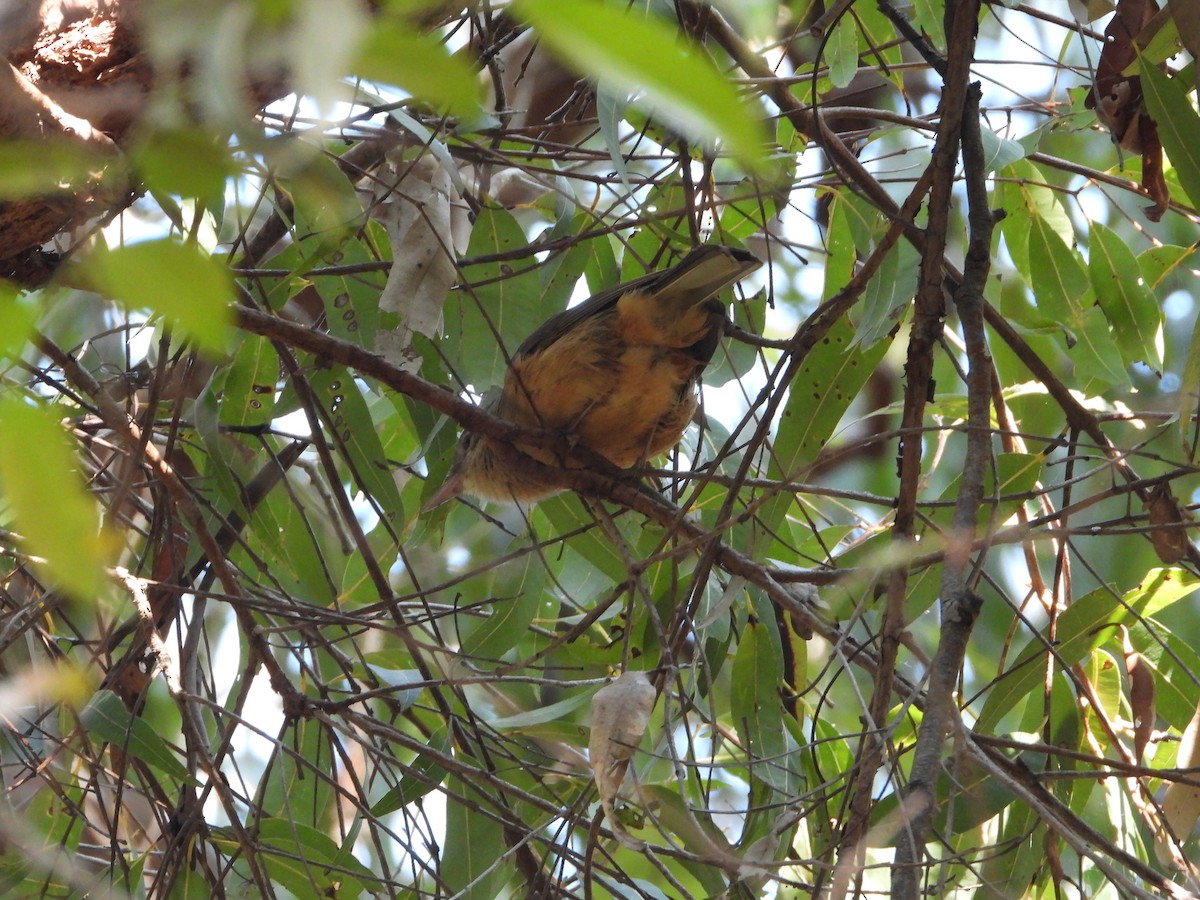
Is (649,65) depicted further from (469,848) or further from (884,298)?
(469,848)

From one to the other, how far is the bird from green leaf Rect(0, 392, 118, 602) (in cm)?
245

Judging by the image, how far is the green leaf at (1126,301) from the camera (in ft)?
10.5

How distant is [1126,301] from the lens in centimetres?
323

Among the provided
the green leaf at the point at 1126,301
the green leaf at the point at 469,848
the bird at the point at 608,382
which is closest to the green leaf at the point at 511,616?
the bird at the point at 608,382

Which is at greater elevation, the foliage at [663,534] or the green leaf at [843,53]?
the green leaf at [843,53]

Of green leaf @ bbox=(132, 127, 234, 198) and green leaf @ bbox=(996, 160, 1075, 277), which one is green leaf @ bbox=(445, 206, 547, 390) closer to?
green leaf @ bbox=(996, 160, 1075, 277)

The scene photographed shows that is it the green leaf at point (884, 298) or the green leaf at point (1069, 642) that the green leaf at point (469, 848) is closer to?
the green leaf at point (1069, 642)

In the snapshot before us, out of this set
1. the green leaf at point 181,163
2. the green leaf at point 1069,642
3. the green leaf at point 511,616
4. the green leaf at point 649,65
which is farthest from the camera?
the green leaf at point 511,616

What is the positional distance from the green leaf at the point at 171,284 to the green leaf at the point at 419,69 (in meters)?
0.15

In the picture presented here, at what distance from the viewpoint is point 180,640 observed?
288 cm

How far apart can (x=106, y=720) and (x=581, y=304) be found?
67.7 inches

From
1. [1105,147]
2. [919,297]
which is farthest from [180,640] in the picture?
[1105,147]

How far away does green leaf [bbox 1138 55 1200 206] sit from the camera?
2215 millimetres

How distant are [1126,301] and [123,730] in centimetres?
284
